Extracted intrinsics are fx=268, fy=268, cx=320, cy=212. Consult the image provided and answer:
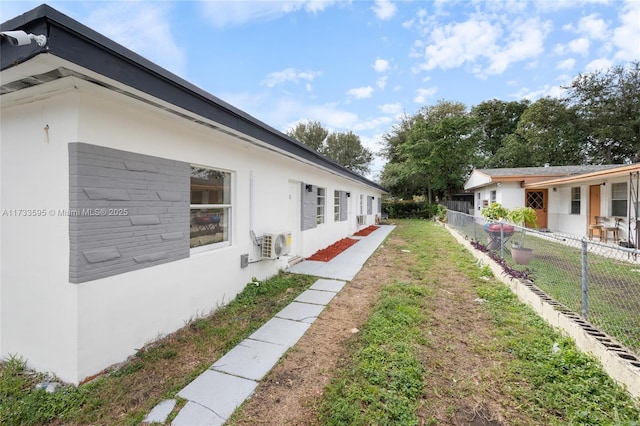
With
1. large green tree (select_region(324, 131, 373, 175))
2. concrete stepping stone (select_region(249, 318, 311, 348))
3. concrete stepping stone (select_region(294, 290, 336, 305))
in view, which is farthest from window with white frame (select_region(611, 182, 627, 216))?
large green tree (select_region(324, 131, 373, 175))

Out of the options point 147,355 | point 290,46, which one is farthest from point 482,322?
point 290,46

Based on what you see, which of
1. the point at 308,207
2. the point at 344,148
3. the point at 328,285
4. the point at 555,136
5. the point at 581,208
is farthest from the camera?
the point at 344,148

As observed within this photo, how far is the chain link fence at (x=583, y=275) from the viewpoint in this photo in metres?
3.17

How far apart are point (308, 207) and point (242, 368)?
5.24 metres

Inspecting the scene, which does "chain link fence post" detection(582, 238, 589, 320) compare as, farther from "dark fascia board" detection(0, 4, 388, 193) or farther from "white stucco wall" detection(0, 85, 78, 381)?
"white stucco wall" detection(0, 85, 78, 381)

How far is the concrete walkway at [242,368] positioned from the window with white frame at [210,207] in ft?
4.94

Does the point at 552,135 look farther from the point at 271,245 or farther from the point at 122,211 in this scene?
the point at 122,211

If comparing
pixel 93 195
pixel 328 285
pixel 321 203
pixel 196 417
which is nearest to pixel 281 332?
pixel 196 417

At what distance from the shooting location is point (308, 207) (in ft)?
24.9

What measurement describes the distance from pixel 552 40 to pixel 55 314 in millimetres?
13741

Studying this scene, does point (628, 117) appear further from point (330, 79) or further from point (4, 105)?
point (4, 105)

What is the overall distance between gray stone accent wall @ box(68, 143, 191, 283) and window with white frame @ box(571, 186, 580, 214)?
14133 millimetres

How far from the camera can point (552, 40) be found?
891 cm

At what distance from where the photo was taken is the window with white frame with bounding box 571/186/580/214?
1078cm
